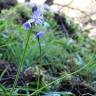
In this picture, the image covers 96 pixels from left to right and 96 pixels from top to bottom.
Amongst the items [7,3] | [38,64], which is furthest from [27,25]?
[7,3]

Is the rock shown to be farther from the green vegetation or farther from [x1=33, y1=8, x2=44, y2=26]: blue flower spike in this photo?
[x1=33, y1=8, x2=44, y2=26]: blue flower spike

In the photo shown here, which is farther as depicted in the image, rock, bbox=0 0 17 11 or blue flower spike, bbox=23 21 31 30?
rock, bbox=0 0 17 11

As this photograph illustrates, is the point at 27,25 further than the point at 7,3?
No

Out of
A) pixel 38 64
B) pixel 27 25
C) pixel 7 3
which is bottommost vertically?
pixel 38 64

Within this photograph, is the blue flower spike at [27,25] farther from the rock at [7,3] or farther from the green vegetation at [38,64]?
the rock at [7,3]

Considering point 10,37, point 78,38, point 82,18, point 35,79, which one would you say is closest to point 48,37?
point 10,37

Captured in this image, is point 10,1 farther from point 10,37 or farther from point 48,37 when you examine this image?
point 10,37

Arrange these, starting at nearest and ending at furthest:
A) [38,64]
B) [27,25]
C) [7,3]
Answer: [27,25]
[38,64]
[7,3]

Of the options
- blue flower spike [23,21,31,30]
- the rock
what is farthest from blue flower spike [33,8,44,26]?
the rock

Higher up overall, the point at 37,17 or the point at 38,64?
the point at 37,17

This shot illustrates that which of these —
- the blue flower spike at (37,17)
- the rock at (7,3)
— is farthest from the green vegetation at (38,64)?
the rock at (7,3)

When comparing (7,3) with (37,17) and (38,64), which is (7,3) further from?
(37,17)
